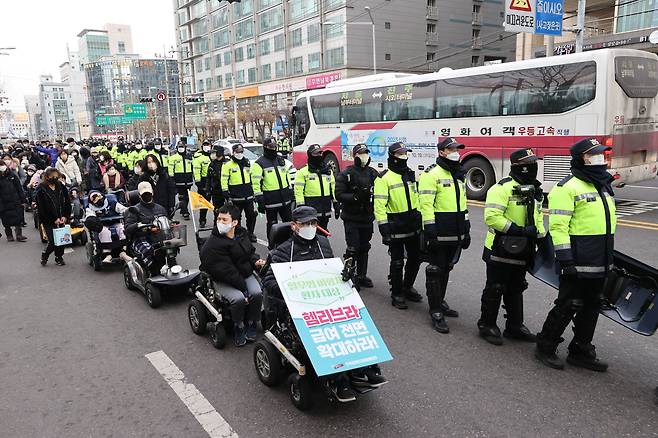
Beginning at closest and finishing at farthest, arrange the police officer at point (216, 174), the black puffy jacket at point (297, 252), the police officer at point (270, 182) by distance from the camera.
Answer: the black puffy jacket at point (297, 252) < the police officer at point (270, 182) < the police officer at point (216, 174)

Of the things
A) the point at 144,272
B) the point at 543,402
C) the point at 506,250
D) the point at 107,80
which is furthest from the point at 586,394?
the point at 107,80

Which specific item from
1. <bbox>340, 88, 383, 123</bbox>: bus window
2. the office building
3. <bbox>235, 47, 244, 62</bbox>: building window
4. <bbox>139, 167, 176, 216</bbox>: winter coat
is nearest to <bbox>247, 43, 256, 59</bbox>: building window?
the office building

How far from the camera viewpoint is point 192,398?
4023mm

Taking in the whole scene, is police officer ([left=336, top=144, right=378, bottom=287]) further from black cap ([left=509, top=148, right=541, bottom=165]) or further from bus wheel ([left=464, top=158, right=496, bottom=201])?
bus wheel ([left=464, top=158, right=496, bottom=201])

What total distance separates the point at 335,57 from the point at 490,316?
48537 millimetres

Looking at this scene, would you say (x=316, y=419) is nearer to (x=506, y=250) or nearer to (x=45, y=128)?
(x=506, y=250)

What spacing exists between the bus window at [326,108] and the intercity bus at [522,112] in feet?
3.20

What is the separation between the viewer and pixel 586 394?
3.87 metres

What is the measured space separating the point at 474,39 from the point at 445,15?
195 inches

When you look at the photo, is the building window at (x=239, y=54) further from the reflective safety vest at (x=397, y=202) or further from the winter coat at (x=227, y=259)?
the winter coat at (x=227, y=259)

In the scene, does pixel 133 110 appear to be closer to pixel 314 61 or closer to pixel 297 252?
pixel 314 61

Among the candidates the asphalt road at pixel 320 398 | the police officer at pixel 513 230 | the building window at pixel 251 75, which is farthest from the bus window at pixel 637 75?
the building window at pixel 251 75

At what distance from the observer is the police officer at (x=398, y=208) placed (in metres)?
5.61

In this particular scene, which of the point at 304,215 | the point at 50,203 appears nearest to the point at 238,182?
the point at 50,203
